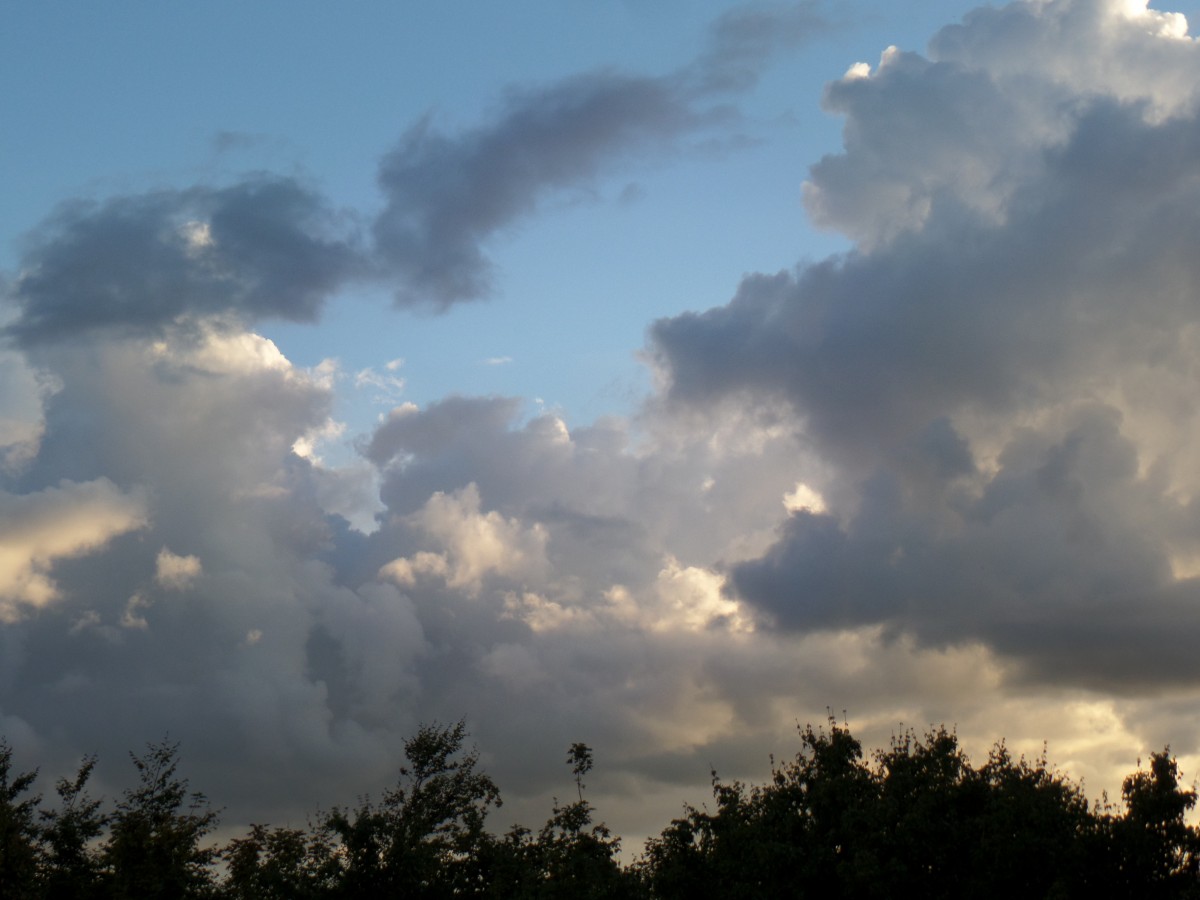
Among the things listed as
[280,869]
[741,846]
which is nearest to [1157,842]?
[741,846]

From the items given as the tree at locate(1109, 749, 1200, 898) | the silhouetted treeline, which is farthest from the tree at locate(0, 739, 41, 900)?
the tree at locate(1109, 749, 1200, 898)

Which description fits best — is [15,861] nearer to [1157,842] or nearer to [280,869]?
[280,869]

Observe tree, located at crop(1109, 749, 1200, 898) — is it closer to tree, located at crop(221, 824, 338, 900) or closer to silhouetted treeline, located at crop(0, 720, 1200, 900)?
silhouetted treeline, located at crop(0, 720, 1200, 900)

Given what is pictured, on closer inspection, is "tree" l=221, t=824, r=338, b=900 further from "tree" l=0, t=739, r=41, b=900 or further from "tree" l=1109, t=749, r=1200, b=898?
"tree" l=1109, t=749, r=1200, b=898

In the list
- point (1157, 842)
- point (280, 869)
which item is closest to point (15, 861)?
point (280, 869)

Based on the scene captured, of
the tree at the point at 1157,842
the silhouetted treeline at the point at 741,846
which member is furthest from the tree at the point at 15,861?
the tree at the point at 1157,842

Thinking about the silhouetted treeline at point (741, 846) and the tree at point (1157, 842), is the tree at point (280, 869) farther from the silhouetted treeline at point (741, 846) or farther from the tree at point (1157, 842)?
the tree at point (1157, 842)

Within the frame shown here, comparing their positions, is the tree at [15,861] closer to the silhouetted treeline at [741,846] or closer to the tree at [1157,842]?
the silhouetted treeline at [741,846]

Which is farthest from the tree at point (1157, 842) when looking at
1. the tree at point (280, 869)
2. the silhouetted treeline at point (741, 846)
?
the tree at point (280, 869)

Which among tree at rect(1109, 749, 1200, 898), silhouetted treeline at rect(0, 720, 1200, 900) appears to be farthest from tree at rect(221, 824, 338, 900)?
tree at rect(1109, 749, 1200, 898)

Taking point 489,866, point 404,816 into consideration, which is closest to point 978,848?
point 489,866

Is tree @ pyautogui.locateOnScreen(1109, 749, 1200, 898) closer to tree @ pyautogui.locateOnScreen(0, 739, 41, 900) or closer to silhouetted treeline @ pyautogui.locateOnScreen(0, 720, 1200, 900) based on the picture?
silhouetted treeline @ pyautogui.locateOnScreen(0, 720, 1200, 900)

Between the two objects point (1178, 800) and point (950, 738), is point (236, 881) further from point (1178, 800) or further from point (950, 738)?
point (1178, 800)

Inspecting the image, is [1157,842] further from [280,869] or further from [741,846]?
[280,869]
